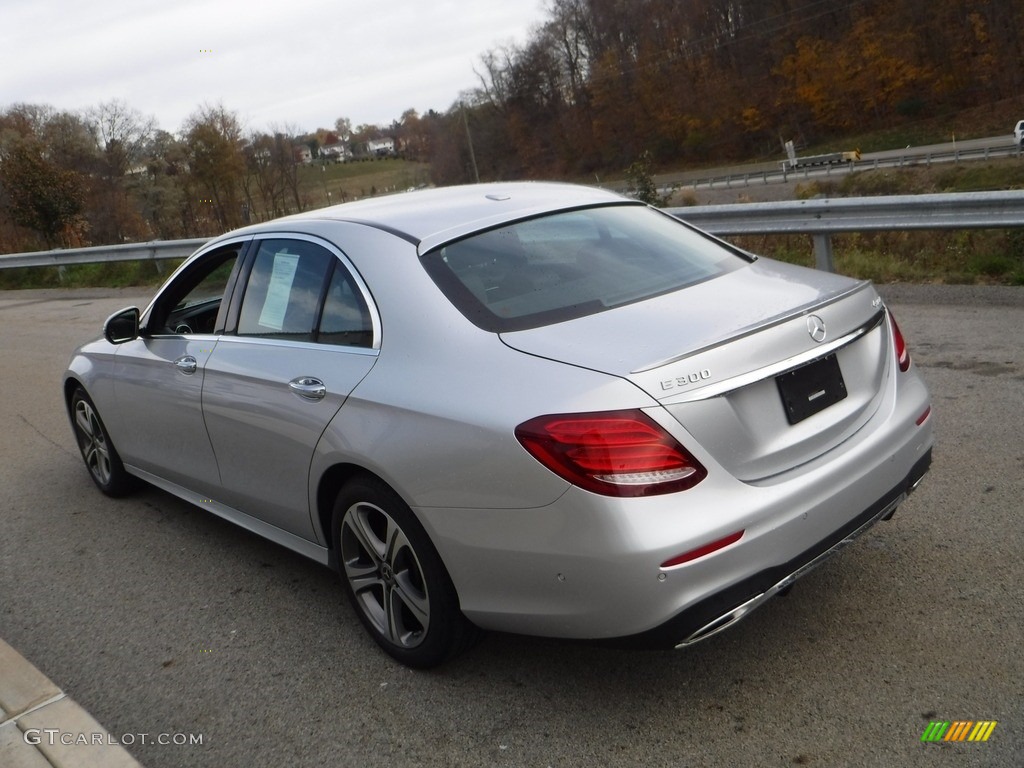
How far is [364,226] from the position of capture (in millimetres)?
3877

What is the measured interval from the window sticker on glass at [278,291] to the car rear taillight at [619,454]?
1.75m

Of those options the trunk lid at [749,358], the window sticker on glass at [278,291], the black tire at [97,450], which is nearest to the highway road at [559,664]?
the black tire at [97,450]

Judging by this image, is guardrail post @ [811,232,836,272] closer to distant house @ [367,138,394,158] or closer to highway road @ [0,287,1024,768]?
highway road @ [0,287,1024,768]

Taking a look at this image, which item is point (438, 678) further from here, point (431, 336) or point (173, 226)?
point (173, 226)

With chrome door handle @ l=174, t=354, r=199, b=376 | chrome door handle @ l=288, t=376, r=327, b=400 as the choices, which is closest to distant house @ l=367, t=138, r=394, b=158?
chrome door handle @ l=174, t=354, r=199, b=376

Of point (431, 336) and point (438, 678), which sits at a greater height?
point (431, 336)

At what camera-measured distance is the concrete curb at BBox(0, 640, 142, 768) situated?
3.12m

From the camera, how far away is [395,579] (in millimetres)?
3504

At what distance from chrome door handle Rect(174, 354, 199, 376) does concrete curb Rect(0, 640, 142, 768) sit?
144cm

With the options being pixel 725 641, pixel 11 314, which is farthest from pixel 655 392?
pixel 11 314

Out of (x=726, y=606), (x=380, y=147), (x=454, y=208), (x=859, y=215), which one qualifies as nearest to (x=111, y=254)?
(x=859, y=215)

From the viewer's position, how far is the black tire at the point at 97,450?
225 inches

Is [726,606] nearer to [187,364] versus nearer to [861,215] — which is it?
[187,364]

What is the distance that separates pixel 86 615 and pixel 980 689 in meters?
3.59
